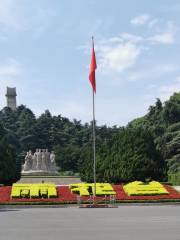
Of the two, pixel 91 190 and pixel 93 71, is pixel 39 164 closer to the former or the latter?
pixel 91 190

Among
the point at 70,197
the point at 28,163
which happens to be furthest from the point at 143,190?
the point at 28,163

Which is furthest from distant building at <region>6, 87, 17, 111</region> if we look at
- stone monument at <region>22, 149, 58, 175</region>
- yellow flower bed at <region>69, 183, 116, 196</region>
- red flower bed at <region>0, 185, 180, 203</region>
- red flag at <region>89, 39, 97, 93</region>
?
red flag at <region>89, 39, 97, 93</region>

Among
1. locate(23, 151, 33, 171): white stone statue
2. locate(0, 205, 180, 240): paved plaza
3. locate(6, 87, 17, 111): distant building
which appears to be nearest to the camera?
locate(0, 205, 180, 240): paved plaza

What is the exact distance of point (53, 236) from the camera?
13695 mm

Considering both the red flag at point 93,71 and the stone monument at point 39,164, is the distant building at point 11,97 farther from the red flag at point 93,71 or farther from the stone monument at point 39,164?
the red flag at point 93,71

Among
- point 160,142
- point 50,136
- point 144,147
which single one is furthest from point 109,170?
point 50,136

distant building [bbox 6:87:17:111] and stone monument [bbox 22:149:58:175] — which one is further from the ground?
distant building [bbox 6:87:17:111]

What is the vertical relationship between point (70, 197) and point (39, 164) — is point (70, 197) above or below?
below

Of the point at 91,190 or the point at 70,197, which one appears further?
the point at 91,190

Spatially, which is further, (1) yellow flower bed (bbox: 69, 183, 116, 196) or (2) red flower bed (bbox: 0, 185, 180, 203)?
(1) yellow flower bed (bbox: 69, 183, 116, 196)

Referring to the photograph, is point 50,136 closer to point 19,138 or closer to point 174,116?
point 19,138

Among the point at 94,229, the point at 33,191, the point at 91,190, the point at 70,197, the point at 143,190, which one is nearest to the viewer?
the point at 94,229

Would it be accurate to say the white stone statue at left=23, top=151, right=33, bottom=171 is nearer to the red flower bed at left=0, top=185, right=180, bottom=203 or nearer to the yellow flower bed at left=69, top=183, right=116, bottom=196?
the yellow flower bed at left=69, top=183, right=116, bottom=196

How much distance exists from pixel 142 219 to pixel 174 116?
4835 centimetres
